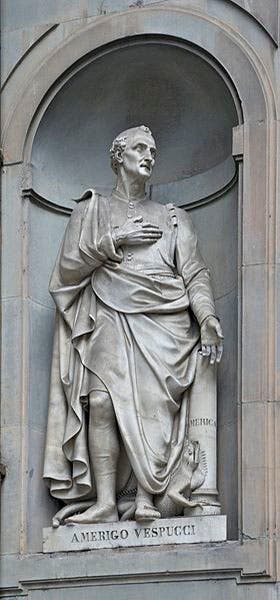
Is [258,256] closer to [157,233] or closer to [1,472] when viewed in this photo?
[157,233]

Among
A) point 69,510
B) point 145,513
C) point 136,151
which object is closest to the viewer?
point 145,513

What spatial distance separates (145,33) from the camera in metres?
15.3

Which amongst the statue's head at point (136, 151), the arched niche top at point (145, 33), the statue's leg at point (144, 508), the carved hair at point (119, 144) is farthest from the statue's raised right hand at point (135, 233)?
the statue's leg at point (144, 508)

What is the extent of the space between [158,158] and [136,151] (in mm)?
736

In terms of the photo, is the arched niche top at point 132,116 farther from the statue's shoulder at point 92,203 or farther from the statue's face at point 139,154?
the statue's face at point 139,154

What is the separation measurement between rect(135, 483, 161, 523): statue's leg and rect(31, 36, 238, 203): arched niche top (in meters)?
2.42

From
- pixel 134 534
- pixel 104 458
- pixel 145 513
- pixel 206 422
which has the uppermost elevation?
pixel 206 422

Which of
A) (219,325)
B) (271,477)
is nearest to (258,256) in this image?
(219,325)

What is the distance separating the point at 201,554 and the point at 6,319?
2.35 metres

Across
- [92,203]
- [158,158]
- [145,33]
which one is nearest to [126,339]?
[92,203]

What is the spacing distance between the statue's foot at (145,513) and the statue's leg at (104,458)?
0.28m

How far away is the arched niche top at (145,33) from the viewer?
14.9m

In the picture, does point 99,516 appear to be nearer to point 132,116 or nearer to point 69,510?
point 69,510

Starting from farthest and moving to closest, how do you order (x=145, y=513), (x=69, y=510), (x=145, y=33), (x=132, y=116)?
(x=132, y=116)
(x=145, y=33)
(x=69, y=510)
(x=145, y=513)
